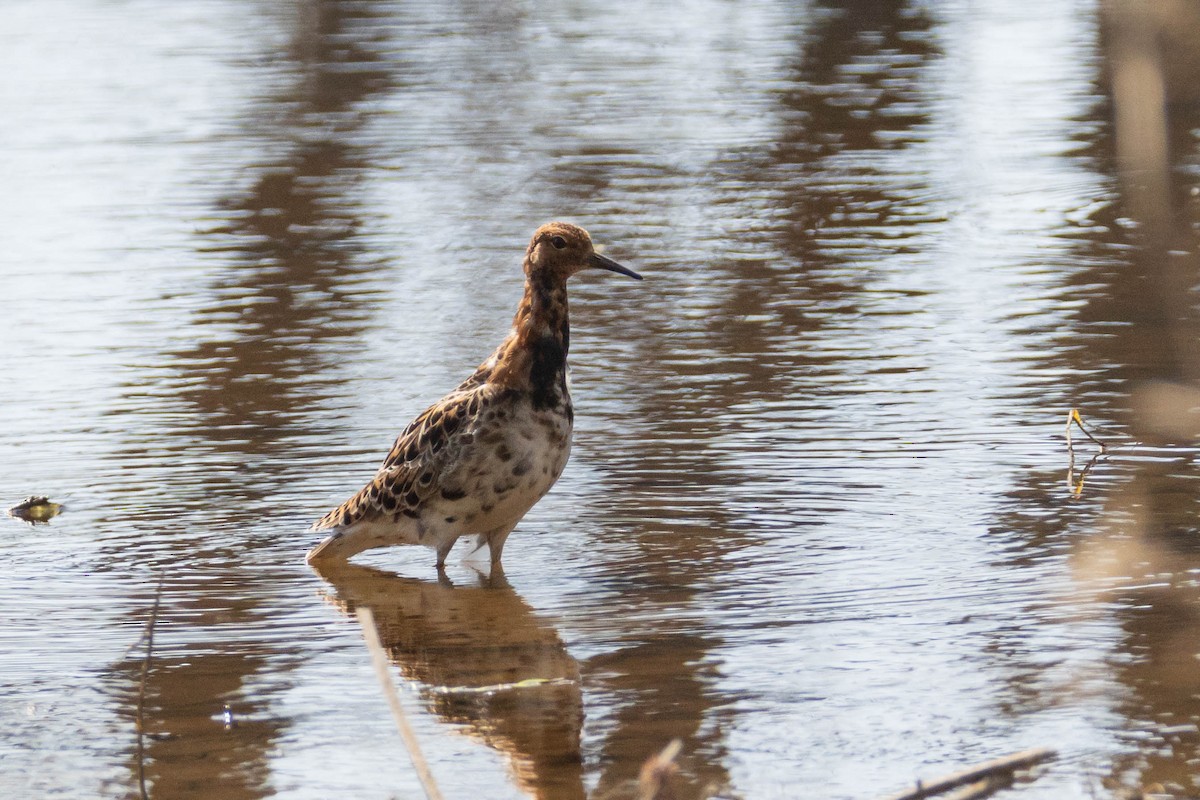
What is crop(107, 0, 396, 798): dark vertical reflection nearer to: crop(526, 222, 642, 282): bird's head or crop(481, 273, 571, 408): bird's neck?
crop(481, 273, 571, 408): bird's neck

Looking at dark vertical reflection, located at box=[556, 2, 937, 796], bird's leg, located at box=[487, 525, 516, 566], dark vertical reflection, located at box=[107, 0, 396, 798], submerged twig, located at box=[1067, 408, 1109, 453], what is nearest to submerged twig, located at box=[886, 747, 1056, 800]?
dark vertical reflection, located at box=[556, 2, 937, 796]

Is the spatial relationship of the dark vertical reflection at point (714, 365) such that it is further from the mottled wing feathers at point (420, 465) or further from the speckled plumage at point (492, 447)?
the mottled wing feathers at point (420, 465)

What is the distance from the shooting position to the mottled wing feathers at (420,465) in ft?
26.0

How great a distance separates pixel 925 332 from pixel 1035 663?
537 centimetres

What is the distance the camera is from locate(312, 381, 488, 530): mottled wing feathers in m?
A: 7.93

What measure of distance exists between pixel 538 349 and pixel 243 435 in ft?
8.98

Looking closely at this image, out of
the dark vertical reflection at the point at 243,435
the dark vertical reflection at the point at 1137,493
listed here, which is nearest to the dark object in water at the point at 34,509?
the dark vertical reflection at the point at 243,435

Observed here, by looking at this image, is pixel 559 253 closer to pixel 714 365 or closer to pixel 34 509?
pixel 34 509

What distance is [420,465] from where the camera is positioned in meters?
8.03

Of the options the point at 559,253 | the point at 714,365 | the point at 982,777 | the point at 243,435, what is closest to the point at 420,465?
the point at 559,253

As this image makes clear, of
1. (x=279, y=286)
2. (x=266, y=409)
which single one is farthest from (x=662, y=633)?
(x=279, y=286)

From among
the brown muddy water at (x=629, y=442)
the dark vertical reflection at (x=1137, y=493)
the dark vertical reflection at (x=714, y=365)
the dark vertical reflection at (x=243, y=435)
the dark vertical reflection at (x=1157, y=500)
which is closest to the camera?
the dark vertical reflection at (x=1157, y=500)

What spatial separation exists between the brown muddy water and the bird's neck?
783 mm

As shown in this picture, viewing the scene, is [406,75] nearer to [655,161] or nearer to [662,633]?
[655,161]
